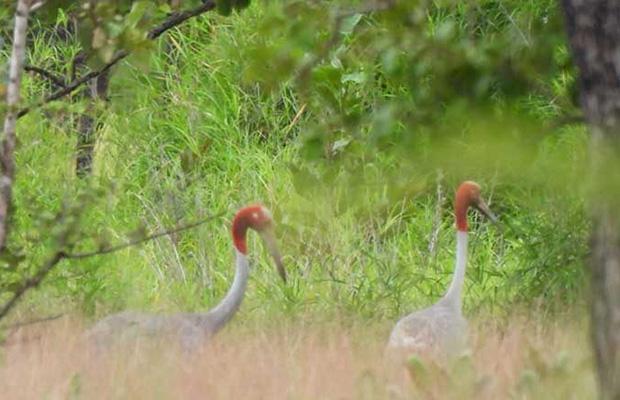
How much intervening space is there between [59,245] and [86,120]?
5.56 meters

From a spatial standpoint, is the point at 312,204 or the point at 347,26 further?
the point at 312,204

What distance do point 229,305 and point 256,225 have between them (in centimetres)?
73

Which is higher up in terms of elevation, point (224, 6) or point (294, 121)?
point (224, 6)

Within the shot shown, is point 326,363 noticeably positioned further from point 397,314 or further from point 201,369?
point 397,314

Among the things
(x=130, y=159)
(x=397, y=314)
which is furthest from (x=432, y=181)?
(x=130, y=159)

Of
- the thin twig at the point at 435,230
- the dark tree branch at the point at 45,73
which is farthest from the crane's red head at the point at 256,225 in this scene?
the dark tree branch at the point at 45,73

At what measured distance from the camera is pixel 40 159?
874cm

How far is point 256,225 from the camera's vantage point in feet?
25.4

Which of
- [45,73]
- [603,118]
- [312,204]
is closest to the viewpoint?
[603,118]

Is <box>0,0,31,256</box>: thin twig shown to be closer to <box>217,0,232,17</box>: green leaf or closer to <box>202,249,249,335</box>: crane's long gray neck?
<box>217,0,232,17</box>: green leaf

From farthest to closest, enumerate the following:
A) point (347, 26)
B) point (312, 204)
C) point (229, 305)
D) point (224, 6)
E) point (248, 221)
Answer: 1. point (248, 221)
2. point (229, 305)
3. point (312, 204)
4. point (224, 6)
5. point (347, 26)

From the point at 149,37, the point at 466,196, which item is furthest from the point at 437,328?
the point at 149,37

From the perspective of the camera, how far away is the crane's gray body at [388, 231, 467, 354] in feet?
21.2

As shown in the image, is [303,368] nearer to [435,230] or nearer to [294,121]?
[435,230]
